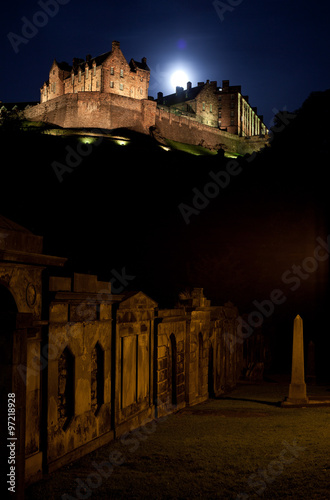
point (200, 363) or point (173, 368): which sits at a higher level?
point (173, 368)

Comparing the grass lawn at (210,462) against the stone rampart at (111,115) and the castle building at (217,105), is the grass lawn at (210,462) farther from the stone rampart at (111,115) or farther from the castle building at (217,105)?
the castle building at (217,105)

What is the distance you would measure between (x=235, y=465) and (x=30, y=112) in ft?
271

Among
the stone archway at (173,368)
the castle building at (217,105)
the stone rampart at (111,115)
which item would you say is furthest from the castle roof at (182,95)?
the stone archway at (173,368)

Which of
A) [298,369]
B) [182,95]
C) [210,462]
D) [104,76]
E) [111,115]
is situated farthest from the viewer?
[182,95]

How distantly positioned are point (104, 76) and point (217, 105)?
36.5 m

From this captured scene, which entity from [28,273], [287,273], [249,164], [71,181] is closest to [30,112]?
[71,181]

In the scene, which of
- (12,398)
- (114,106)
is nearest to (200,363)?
(12,398)

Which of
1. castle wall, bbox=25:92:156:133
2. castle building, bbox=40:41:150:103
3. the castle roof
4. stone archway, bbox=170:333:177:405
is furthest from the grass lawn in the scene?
the castle roof

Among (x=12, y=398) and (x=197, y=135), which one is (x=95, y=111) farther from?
(x=12, y=398)

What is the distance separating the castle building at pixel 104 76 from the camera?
76.4 meters

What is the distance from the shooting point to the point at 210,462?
7.34 metres

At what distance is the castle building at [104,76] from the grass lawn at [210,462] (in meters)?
72.4

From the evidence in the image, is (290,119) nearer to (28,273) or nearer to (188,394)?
(188,394)

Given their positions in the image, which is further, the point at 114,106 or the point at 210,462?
the point at 114,106
